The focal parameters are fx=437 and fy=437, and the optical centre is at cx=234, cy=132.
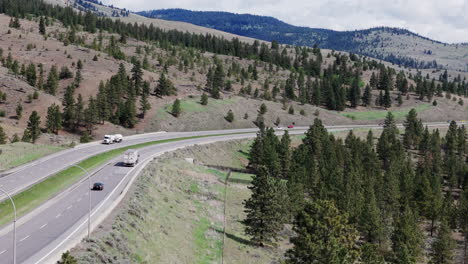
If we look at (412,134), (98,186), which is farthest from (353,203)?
(412,134)

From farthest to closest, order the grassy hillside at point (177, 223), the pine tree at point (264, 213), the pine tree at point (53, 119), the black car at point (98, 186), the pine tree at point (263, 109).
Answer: the pine tree at point (263, 109) → the pine tree at point (53, 119) → the pine tree at point (264, 213) → the black car at point (98, 186) → the grassy hillside at point (177, 223)

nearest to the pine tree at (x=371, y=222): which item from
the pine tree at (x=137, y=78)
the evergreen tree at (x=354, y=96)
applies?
the pine tree at (x=137, y=78)

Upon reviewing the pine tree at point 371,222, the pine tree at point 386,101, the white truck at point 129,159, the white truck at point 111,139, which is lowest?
the pine tree at point 371,222

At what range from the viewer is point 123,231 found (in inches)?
1554

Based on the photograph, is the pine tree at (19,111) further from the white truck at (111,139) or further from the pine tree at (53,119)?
the white truck at (111,139)

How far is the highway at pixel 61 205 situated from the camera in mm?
32656

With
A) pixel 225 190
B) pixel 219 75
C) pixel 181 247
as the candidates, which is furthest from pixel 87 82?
pixel 181 247

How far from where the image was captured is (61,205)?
4506 cm

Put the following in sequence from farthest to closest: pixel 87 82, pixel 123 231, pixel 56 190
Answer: pixel 87 82 < pixel 56 190 < pixel 123 231

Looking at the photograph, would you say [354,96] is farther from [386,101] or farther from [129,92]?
[129,92]

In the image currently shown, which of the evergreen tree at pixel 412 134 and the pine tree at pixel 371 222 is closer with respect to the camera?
the pine tree at pixel 371 222

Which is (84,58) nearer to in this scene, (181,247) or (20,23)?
(20,23)

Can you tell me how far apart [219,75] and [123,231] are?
118601 millimetres

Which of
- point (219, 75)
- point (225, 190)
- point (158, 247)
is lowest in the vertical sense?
point (225, 190)
